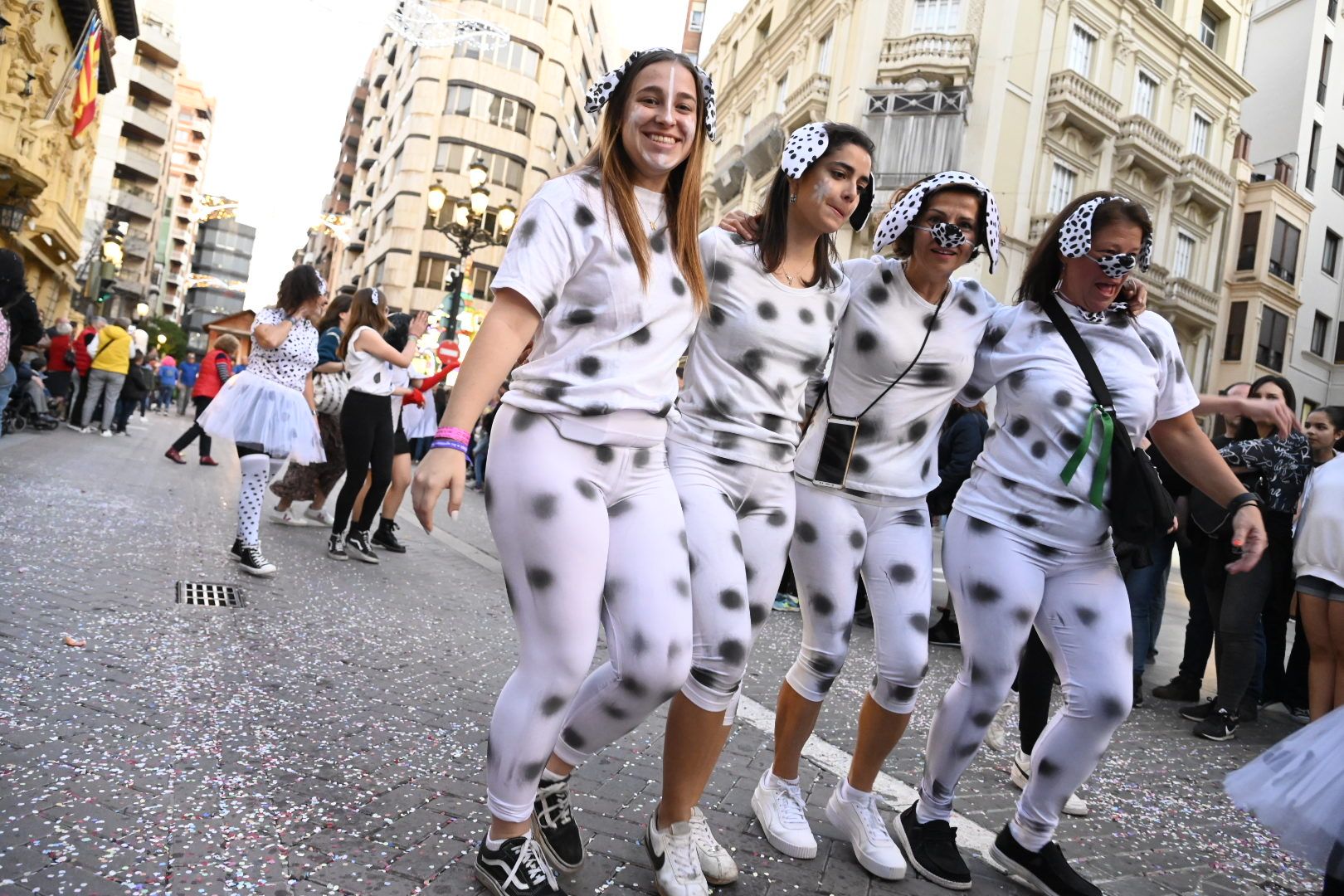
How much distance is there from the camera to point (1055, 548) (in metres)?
3.08

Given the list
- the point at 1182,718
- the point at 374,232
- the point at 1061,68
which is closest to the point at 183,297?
the point at 374,232

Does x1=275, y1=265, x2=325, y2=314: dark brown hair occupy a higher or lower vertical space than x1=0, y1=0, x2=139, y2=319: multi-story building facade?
lower

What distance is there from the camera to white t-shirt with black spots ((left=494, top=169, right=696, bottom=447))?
2400 mm

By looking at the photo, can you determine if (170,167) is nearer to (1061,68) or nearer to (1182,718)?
(1061,68)

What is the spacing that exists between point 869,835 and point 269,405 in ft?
16.5

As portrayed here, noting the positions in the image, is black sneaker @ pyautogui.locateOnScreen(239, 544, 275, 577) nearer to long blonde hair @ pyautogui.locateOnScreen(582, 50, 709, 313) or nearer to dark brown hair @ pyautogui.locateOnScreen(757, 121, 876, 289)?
dark brown hair @ pyautogui.locateOnScreen(757, 121, 876, 289)

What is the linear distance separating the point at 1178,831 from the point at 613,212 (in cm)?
329

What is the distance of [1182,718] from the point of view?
6.31m

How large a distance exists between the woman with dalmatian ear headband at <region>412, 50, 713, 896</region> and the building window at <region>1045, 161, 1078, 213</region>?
24510mm

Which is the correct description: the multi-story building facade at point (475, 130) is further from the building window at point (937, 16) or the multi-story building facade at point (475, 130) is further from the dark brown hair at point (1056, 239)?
the dark brown hair at point (1056, 239)

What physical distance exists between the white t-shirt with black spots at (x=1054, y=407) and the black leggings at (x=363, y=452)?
5.31 m

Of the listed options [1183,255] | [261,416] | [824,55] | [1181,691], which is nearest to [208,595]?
[261,416]

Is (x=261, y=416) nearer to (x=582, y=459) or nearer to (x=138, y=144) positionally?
(x=582, y=459)

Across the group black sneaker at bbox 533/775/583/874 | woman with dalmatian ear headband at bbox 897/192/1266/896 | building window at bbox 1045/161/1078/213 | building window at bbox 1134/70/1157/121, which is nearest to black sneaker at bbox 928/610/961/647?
woman with dalmatian ear headband at bbox 897/192/1266/896
